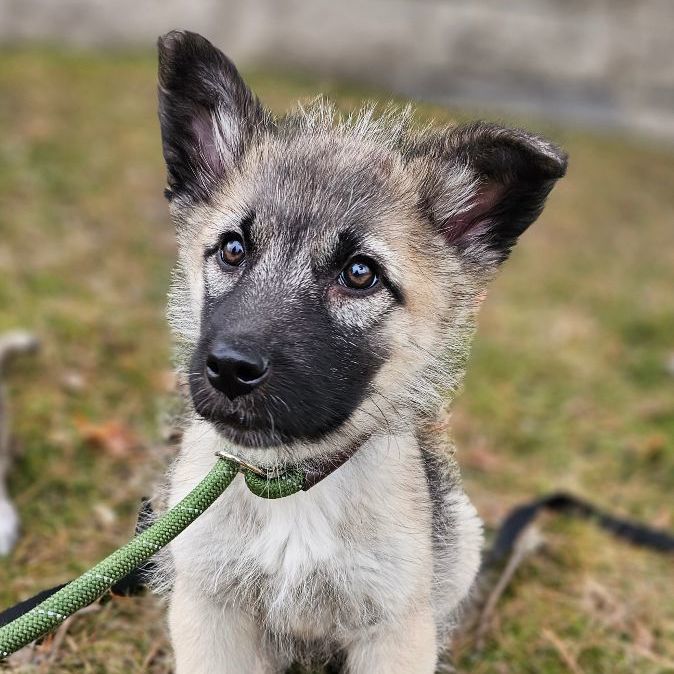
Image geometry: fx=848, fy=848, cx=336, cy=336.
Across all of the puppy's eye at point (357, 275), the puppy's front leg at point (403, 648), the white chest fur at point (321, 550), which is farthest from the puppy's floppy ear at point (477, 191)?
the puppy's front leg at point (403, 648)

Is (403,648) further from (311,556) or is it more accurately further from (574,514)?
(574,514)

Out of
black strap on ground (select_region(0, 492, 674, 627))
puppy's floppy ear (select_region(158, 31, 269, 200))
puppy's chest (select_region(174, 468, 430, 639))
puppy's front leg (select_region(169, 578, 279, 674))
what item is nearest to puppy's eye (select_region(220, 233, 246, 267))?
puppy's floppy ear (select_region(158, 31, 269, 200))

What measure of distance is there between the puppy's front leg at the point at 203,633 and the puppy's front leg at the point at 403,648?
A: 1.46 feet

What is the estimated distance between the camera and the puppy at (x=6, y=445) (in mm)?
4176

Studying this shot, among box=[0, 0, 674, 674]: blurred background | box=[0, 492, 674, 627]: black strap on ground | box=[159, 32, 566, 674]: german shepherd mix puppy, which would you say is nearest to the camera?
box=[159, 32, 566, 674]: german shepherd mix puppy

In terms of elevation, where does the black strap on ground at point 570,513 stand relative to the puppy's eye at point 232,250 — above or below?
below

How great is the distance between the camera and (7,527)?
4.19 m

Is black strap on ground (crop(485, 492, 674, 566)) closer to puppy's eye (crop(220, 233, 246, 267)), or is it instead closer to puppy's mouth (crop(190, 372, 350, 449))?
puppy's mouth (crop(190, 372, 350, 449))

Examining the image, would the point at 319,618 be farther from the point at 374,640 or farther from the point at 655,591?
the point at 655,591

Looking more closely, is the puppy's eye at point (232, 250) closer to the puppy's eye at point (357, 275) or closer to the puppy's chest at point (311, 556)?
the puppy's eye at point (357, 275)

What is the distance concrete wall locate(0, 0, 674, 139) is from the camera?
39.9 feet

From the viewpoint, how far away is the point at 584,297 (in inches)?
329

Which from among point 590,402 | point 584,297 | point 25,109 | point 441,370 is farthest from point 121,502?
point 25,109

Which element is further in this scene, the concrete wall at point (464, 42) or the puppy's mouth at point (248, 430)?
the concrete wall at point (464, 42)
